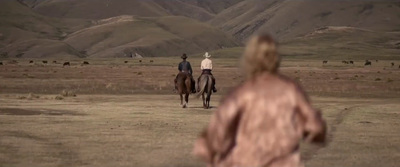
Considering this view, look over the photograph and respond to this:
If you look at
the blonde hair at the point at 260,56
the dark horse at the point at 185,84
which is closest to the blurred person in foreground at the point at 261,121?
the blonde hair at the point at 260,56

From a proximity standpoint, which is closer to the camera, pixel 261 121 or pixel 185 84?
pixel 261 121

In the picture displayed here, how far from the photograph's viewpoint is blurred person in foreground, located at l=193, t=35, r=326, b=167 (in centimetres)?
627

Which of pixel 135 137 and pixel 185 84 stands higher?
pixel 185 84

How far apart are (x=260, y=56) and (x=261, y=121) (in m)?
0.52

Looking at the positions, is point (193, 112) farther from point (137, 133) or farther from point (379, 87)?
point (379, 87)

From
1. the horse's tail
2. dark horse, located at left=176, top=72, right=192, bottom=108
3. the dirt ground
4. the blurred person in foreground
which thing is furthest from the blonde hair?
dark horse, located at left=176, top=72, right=192, bottom=108

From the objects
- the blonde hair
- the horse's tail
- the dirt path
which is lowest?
the dirt path

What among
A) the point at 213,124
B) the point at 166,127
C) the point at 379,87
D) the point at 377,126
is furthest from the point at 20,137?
the point at 379,87

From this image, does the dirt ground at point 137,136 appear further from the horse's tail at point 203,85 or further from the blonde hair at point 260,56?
the blonde hair at point 260,56

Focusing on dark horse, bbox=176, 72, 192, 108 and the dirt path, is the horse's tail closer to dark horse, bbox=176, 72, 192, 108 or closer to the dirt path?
the dirt path

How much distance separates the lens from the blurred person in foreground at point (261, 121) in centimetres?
627

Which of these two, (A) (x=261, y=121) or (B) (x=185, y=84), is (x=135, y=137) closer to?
(A) (x=261, y=121)

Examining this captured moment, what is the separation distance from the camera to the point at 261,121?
6.27 metres

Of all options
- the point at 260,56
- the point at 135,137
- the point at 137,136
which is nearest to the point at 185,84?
the point at 137,136
